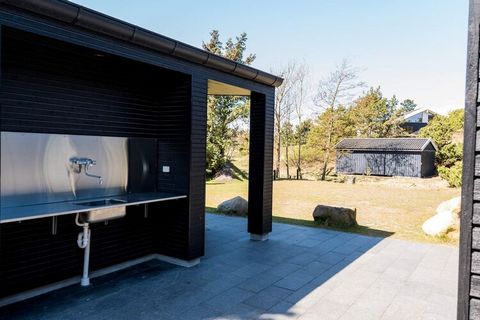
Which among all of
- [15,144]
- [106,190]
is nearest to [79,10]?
[15,144]

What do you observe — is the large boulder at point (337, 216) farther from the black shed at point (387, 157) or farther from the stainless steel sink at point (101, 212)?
the black shed at point (387, 157)

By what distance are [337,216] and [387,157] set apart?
1357cm

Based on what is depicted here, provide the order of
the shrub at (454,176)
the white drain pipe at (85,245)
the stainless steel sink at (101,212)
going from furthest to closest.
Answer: the shrub at (454,176)
the white drain pipe at (85,245)
the stainless steel sink at (101,212)

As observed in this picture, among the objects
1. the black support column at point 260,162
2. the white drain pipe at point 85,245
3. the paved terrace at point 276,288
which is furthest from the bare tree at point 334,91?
the white drain pipe at point 85,245

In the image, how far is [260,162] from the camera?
17.1ft

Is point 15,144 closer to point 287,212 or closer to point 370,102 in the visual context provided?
point 287,212

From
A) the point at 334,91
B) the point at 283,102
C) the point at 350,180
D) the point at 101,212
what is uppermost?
the point at 334,91

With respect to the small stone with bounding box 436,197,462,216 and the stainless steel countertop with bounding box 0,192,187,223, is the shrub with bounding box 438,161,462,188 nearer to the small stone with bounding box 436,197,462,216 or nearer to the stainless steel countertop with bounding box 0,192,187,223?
the small stone with bounding box 436,197,462,216

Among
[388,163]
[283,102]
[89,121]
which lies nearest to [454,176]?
[388,163]

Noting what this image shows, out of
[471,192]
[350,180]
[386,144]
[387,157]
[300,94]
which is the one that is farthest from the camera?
[300,94]

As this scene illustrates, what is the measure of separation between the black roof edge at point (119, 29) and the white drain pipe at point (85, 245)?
5.77 feet

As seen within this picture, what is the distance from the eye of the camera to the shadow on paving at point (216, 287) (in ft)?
9.31

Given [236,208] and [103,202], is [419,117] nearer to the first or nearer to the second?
[236,208]

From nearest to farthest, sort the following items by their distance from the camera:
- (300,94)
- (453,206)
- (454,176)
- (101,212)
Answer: (101,212), (453,206), (454,176), (300,94)
